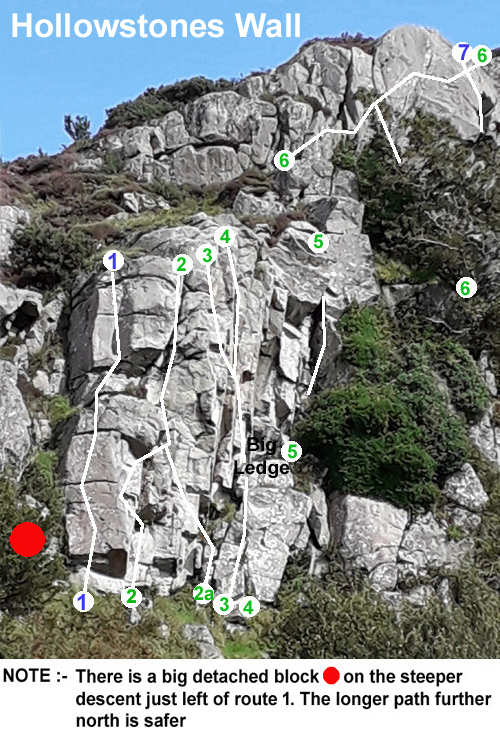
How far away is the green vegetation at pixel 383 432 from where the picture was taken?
83.4ft

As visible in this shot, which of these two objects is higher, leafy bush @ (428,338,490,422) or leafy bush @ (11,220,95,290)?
leafy bush @ (11,220,95,290)

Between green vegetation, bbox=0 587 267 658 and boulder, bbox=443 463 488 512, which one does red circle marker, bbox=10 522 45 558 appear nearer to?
green vegetation, bbox=0 587 267 658

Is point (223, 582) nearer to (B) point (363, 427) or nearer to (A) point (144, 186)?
(B) point (363, 427)

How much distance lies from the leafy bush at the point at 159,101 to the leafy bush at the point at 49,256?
1455 centimetres

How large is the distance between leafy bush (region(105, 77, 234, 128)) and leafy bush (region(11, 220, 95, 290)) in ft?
47.7

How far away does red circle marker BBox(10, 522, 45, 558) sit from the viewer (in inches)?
629

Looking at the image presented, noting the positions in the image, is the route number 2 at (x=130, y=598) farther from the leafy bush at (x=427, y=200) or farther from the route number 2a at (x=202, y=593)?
the leafy bush at (x=427, y=200)

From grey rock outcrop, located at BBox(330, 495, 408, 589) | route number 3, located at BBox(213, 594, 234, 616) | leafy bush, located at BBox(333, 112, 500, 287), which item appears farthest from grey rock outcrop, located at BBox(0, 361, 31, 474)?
leafy bush, located at BBox(333, 112, 500, 287)

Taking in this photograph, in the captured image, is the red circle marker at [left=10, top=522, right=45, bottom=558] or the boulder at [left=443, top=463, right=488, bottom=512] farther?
the boulder at [left=443, top=463, right=488, bottom=512]

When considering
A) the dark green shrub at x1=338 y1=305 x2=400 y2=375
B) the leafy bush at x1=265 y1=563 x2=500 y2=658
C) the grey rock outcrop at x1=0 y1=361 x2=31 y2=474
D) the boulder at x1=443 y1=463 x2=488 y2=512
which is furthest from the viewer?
the dark green shrub at x1=338 y1=305 x2=400 y2=375

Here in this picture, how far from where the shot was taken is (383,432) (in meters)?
26.3
